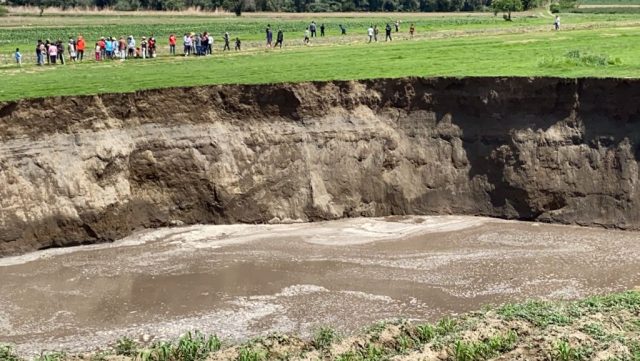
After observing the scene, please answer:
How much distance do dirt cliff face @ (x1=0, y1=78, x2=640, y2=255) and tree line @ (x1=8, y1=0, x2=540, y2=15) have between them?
61.5 m

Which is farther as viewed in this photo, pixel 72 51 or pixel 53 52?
pixel 72 51

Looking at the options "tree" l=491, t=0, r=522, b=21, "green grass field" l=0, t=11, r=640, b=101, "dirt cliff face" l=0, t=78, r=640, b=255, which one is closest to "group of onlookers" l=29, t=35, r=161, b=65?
"green grass field" l=0, t=11, r=640, b=101

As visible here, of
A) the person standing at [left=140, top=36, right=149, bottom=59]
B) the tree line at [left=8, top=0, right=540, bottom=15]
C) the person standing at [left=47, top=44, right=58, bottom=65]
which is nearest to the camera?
the person standing at [left=47, top=44, right=58, bottom=65]

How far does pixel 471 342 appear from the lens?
47.0ft

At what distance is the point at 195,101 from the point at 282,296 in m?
8.14

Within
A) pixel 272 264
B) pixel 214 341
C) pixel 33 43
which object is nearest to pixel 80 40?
pixel 33 43

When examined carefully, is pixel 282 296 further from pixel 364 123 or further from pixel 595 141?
pixel 595 141

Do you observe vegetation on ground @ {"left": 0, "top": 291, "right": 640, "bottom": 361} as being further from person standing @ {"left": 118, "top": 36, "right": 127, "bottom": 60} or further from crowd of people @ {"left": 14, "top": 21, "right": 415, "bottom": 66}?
person standing @ {"left": 118, "top": 36, "right": 127, "bottom": 60}

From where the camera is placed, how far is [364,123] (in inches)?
1038

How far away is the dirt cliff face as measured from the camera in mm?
23500

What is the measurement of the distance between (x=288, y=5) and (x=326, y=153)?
80.3m

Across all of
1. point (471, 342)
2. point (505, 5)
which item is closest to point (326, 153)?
point (471, 342)

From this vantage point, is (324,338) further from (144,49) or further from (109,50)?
(144,49)

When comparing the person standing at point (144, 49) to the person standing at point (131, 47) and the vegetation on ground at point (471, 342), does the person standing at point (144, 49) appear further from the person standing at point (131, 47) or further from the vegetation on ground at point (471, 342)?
the vegetation on ground at point (471, 342)
